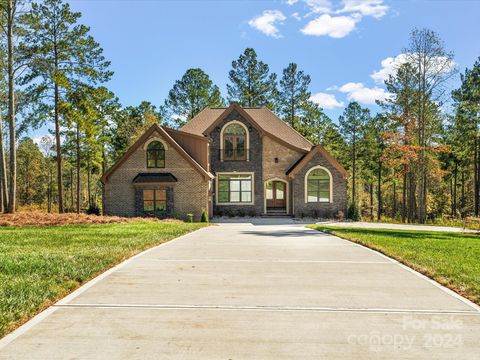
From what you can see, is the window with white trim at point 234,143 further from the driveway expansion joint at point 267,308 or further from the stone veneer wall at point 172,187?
the driveway expansion joint at point 267,308

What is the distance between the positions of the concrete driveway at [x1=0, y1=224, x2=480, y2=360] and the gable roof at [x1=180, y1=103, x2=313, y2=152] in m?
22.6

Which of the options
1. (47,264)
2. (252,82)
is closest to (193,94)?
(252,82)

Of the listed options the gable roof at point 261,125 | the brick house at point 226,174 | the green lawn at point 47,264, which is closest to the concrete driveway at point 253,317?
the green lawn at point 47,264

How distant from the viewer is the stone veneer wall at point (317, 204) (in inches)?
1144

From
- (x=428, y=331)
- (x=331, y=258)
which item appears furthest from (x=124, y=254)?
(x=428, y=331)

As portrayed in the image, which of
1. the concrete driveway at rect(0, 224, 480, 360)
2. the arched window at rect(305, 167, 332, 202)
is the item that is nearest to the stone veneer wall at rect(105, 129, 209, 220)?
the arched window at rect(305, 167, 332, 202)

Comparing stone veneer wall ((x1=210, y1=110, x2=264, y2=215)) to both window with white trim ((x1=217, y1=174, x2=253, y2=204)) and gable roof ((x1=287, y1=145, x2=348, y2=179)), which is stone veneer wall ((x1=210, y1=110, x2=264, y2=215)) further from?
gable roof ((x1=287, y1=145, x2=348, y2=179))

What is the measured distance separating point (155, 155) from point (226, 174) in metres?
6.05

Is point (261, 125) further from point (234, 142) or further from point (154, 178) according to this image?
point (154, 178)

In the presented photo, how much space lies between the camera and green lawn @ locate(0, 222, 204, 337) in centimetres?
529

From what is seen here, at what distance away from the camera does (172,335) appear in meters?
4.43

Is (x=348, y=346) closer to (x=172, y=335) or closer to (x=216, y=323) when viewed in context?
(x=216, y=323)

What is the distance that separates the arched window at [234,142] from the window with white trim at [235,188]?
1503 mm

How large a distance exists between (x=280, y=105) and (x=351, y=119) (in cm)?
851
